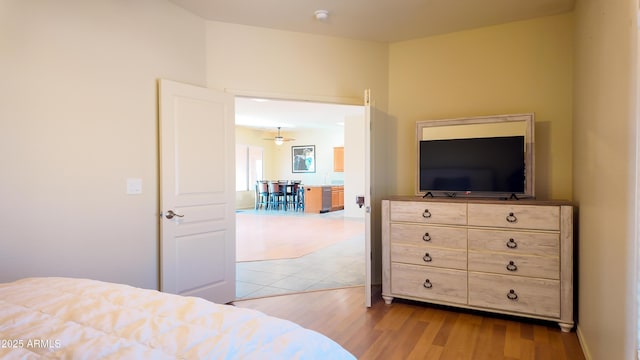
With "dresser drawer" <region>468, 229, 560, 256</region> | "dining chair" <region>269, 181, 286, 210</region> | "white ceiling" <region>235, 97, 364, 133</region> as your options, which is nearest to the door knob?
"dresser drawer" <region>468, 229, 560, 256</region>

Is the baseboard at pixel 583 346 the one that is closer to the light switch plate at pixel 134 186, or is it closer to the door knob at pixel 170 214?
the door knob at pixel 170 214

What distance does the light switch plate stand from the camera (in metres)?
2.87

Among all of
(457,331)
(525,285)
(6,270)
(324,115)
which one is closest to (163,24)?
(6,270)

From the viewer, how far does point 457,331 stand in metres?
2.83

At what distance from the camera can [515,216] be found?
9.74 feet

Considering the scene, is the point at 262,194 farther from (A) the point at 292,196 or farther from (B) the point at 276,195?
(A) the point at 292,196

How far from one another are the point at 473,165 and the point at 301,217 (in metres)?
7.09

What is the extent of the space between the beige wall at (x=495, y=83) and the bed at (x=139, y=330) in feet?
9.99

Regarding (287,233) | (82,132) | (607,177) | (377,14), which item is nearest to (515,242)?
(607,177)

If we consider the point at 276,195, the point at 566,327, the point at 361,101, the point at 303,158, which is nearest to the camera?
the point at 566,327

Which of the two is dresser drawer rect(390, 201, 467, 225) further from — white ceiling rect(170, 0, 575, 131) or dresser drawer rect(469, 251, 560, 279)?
white ceiling rect(170, 0, 575, 131)

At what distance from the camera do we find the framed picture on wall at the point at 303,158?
41.9 feet

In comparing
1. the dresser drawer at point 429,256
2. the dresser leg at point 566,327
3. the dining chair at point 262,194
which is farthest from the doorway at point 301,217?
the dresser leg at point 566,327

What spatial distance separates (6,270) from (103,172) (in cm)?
83
